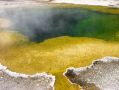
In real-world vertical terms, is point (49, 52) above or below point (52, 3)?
above

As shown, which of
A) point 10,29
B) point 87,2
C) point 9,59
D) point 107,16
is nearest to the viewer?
point 9,59

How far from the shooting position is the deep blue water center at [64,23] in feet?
203

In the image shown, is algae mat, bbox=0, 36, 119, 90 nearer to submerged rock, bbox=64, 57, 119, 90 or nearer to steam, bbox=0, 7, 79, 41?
submerged rock, bbox=64, 57, 119, 90

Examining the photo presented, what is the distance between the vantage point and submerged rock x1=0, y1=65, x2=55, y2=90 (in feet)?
127

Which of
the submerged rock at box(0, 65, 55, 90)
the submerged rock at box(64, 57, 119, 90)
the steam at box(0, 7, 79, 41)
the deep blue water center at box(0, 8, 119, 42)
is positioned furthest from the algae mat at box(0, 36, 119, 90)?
the steam at box(0, 7, 79, 41)

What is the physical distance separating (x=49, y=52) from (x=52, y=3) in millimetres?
61056

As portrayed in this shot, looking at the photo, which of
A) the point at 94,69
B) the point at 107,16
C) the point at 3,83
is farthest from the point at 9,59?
the point at 107,16

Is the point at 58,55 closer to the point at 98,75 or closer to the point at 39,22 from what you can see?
the point at 98,75

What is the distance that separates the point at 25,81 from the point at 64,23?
114 feet

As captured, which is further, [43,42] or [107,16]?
[107,16]

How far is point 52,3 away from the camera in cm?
10675

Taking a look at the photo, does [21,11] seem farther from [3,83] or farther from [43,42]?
[3,83]

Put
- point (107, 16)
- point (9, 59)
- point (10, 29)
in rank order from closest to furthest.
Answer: point (9, 59) → point (10, 29) → point (107, 16)

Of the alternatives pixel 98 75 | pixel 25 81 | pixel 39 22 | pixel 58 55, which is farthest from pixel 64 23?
pixel 25 81
